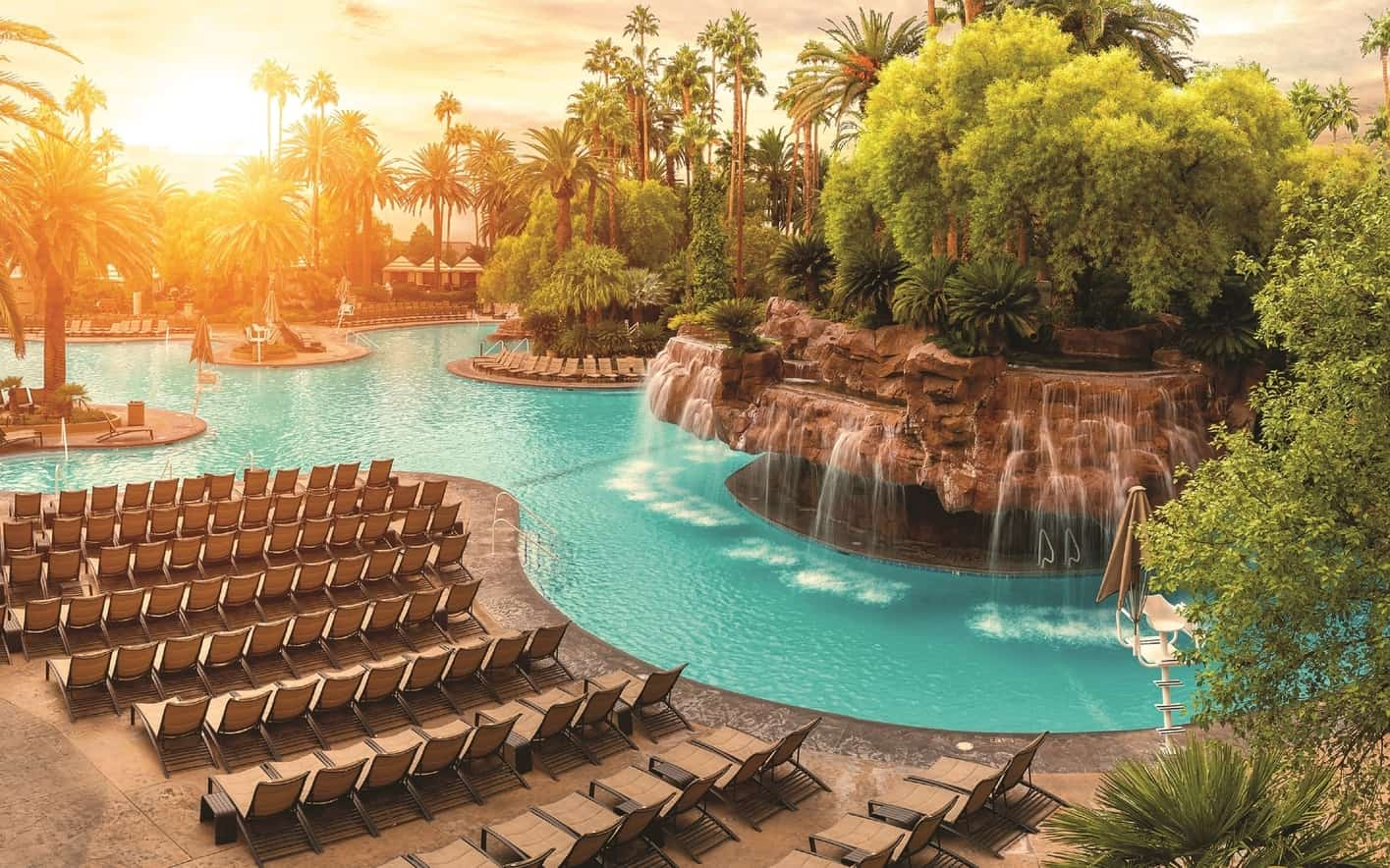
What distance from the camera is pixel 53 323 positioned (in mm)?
36406

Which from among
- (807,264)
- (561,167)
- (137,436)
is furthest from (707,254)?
(137,436)

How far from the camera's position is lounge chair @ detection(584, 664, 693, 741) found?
565 inches

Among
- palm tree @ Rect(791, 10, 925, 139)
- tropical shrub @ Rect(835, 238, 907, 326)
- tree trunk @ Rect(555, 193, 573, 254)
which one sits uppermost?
palm tree @ Rect(791, 10, 925, 139)

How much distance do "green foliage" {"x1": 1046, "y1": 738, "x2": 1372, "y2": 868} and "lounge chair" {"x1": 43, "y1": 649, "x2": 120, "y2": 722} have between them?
1233 cm

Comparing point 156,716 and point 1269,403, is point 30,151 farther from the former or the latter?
point 1269,403

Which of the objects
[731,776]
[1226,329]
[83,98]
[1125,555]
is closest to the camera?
[731,776]

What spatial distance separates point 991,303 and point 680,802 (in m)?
15.5

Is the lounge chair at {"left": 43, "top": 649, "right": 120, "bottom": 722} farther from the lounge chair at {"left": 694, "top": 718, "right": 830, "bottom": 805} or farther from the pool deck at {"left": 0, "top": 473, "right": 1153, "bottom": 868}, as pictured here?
the lounge chair at {"left": 694, "top": 718, "right": 830, "bottom": 805}

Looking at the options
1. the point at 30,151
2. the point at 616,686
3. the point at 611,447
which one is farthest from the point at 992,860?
the point at 30,151

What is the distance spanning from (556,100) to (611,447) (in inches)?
3284

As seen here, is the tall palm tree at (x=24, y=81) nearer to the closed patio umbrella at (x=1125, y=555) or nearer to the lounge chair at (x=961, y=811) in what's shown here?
the lounge chair at (x=961, y=811)

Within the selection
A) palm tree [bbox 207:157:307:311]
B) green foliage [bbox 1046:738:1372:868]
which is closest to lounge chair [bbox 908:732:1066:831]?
green foliage [bbox 1046:738:1372:868]

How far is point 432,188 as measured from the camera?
102 m

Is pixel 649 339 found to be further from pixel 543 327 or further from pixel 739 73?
pixel 739 73
